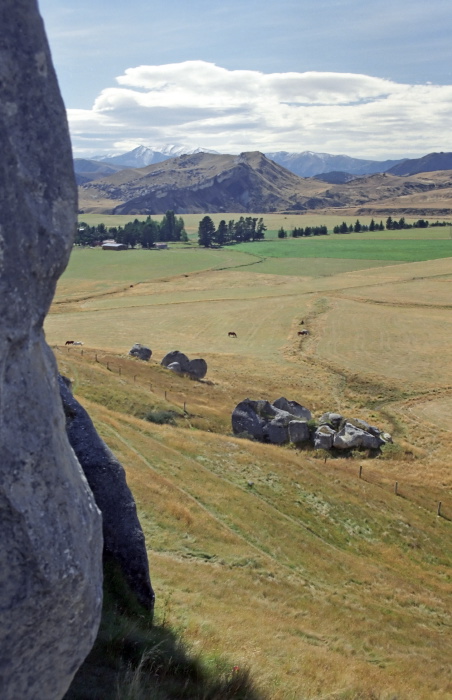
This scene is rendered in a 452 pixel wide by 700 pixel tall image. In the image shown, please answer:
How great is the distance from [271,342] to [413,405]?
3201cm

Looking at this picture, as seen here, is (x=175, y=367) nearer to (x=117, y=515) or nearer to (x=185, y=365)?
(x=185, y=365)

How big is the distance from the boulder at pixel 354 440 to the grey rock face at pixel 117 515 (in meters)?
33.9

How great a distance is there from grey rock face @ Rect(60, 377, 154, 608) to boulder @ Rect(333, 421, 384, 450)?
33.9 meters

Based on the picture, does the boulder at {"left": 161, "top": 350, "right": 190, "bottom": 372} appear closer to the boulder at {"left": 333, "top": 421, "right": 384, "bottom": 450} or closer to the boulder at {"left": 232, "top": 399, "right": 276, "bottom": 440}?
the boulder at {"left": 232, "top": 399, "right": 276, "bottom": 440}

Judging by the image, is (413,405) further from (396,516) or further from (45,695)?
(45,695)

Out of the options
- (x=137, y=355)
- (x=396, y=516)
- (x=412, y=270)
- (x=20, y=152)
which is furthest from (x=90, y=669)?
(x=412, y=270)

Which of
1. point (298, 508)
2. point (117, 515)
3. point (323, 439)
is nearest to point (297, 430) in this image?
point (323, 439)

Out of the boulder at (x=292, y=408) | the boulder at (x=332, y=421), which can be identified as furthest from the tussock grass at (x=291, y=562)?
the boulder at (x=292, y=408)

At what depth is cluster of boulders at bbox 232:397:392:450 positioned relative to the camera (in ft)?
153

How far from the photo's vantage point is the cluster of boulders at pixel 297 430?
46.7 m

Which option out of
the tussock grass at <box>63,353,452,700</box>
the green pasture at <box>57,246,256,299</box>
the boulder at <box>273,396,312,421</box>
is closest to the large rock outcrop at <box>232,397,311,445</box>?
the boulder at <box>273,396,312,421</box>

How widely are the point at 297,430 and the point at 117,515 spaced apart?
113 feet

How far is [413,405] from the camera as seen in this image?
61906 millimetres

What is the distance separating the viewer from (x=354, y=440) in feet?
153
